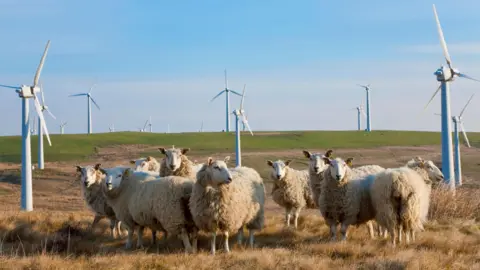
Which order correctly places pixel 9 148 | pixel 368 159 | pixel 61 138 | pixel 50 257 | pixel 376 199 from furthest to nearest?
pixel 61 138
pixel 9 148
pixel 368 159
pixel 376 199
pixel 50 257

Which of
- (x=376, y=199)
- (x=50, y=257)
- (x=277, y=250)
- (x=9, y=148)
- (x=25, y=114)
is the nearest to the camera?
(x=50, y=257)

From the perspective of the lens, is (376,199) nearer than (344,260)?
No

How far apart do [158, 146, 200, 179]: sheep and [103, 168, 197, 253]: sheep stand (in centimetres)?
48

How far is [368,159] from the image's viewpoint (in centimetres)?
6172

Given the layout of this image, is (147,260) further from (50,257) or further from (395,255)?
(395,255)

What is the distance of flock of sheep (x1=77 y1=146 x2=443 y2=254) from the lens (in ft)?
44.4

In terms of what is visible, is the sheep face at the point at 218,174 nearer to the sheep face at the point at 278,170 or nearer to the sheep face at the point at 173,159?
the sheep face at the point at 173,159

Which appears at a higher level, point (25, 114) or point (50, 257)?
point (25, 114)

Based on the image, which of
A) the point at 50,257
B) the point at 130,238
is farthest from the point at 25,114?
the point at 50,257

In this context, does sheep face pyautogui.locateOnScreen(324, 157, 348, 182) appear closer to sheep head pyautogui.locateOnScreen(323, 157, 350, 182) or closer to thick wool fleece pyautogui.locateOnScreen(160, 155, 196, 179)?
sheep head pyautogui.locateOnScreen(323, 157, 350, 182)

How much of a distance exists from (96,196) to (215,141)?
6646cm

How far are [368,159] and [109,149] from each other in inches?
1206

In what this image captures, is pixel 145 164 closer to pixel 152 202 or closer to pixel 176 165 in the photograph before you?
pixel 176 165

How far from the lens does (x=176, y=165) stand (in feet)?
51.2
